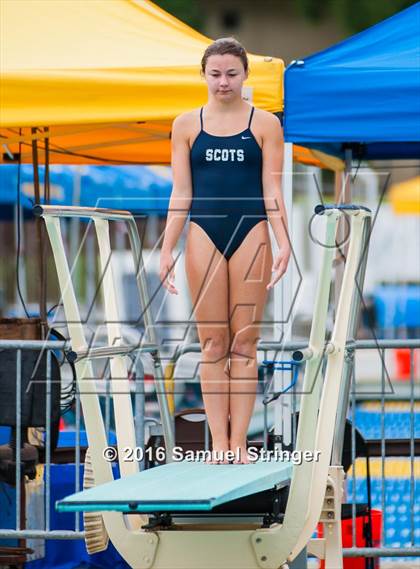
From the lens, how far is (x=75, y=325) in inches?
179

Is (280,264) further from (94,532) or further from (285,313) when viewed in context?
(285,313)

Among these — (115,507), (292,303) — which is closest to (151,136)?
(292,303)

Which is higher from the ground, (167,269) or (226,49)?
(226,49)

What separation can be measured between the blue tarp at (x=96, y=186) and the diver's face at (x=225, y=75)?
7.09 meters

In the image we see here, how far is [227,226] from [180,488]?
121 centimetres

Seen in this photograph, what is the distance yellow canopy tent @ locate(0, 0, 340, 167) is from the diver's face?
123 centimetres

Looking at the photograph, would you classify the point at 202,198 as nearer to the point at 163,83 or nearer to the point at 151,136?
the point at 163,83

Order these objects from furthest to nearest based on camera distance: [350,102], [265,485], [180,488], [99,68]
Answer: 1. [99,68]
2. [350,102]
3. [265,485]
4. [180,488]

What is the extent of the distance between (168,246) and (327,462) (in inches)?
40.5

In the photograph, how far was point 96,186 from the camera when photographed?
1284cm

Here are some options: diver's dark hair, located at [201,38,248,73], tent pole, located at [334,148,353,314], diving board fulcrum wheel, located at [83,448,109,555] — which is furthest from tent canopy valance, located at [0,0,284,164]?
diving board fulcrum wheel, located at [83,448,109,555]

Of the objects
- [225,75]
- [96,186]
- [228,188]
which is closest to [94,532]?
[228,188]

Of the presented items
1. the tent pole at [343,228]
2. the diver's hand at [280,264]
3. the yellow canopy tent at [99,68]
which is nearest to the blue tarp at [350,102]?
the yellow canopy tent at [99,68]

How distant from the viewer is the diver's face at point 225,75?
479 cm
